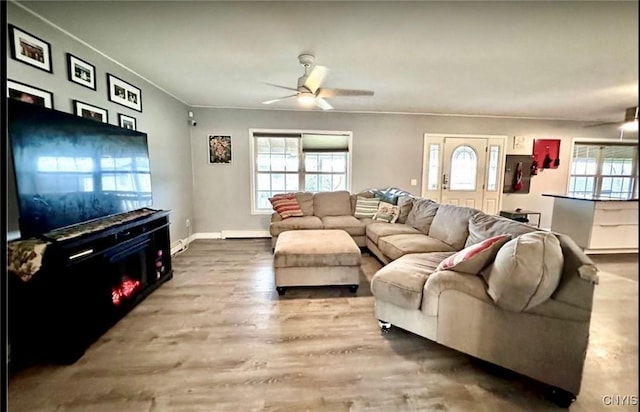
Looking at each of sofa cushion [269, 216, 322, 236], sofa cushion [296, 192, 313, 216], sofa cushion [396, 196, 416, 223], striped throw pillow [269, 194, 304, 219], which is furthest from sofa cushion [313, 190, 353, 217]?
sofa cushion [396, 196, 416, 223]

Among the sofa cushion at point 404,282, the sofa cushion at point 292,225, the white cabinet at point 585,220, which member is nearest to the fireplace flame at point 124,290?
the sofa cushion at point 292,225

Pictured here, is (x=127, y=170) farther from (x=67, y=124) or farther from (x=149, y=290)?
(x=149, y=290)

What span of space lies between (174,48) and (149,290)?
2.36 meters

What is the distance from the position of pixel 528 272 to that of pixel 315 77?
2358 mm

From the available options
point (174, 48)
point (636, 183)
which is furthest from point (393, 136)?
point (636, 183)

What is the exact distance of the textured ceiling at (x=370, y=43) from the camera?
83.0 inches

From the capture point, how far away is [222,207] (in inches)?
220

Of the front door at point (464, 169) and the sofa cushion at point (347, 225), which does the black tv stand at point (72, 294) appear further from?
the front door at point (464, 169)

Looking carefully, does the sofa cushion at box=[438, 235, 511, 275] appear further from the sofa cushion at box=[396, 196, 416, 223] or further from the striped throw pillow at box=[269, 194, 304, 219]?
the striped throw pillow at box=[269, 194, 304, 219]

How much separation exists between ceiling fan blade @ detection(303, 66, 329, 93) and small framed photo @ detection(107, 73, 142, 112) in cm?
201

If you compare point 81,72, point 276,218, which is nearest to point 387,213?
point 276,218

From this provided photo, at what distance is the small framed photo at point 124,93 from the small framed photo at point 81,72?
9.3 inches

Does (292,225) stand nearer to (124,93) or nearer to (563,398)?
(124,93)

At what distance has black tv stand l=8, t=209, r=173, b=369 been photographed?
1906 mm
